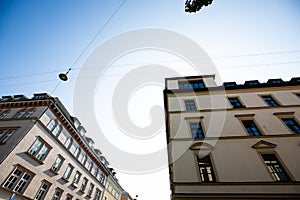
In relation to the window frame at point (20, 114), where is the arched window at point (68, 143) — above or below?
below

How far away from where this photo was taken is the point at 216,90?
646 inches

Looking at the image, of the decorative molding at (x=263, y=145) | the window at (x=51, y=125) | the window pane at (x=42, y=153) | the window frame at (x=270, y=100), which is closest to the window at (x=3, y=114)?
the window at (x=51, y=125)

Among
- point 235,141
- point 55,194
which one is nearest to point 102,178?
point 55,194

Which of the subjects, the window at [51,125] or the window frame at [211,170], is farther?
the window at [51,125]

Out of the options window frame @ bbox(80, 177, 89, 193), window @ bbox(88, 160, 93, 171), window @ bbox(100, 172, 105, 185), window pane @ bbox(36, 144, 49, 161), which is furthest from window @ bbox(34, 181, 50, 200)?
window @ bbox(100, 172, 105, 185)

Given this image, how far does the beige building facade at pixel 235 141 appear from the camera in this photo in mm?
8641

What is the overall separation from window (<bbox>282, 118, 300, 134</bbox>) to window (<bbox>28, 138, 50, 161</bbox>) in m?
25.4

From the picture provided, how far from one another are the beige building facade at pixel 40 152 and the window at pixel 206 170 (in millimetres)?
14187

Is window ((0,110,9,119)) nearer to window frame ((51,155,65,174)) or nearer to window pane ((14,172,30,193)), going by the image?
window frame ((51,155,65,174))

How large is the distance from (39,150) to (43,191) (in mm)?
4940

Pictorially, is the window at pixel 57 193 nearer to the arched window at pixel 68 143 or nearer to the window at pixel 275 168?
the arched window at pixel 68 143

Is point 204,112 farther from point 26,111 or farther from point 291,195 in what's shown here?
point 26,111

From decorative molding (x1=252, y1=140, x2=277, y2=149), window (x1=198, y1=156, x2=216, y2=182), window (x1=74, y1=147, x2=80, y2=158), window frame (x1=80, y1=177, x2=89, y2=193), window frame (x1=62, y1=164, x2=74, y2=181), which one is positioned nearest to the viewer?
window (x1=198, y1=156, x2=216, y2=182)

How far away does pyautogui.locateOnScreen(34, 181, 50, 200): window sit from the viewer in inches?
625
